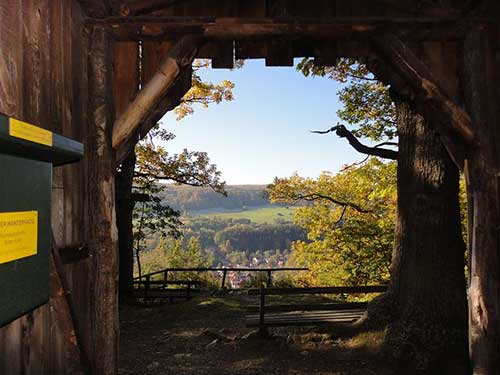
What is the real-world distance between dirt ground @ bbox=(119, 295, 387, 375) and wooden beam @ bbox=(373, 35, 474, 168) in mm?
3371

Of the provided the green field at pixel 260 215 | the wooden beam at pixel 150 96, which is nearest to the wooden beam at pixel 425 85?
the wooden beam at pixel 150 96

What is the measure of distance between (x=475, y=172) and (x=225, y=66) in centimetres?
301

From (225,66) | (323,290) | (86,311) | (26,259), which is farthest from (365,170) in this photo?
(26,259)

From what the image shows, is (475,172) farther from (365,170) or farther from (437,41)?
(365,170)

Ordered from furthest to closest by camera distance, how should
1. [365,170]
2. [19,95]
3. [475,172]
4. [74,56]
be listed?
[365,170] < [475,172] < [74,56] < [19,95]

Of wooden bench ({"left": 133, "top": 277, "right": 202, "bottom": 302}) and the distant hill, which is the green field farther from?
wooden bench ({"left": 133, "top": 277, "right": 202, "bottom": 302})

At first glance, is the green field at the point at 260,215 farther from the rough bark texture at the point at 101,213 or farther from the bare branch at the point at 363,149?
the rough bark texture at the point at 101,213

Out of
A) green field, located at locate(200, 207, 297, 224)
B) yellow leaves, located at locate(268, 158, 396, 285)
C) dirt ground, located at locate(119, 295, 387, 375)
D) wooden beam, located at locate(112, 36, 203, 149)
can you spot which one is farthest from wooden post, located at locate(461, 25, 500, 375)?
green field, located at locate(200, 207, 297, 224)

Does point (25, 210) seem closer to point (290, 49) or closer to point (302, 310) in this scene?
point (290, 49)

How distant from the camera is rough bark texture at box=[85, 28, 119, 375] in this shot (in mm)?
3244

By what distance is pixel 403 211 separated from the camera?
206 inches

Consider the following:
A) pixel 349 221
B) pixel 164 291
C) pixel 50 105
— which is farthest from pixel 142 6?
pixel 349 221

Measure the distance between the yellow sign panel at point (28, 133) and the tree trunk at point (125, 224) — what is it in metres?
9.23

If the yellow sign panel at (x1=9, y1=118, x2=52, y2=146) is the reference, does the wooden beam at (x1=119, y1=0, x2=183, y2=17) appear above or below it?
above
